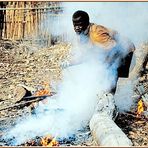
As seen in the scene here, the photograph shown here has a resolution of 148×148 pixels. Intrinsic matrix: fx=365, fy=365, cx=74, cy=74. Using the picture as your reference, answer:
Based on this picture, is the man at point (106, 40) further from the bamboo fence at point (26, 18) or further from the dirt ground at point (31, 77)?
the bamboo fence at point (26, 18)

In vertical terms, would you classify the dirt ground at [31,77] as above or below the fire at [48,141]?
below

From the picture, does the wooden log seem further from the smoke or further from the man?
the man

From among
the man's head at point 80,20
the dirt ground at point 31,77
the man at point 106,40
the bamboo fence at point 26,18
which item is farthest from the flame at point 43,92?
the bamboo fence at point 26,18

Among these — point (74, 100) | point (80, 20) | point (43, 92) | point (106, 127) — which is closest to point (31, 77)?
point (43, 92)

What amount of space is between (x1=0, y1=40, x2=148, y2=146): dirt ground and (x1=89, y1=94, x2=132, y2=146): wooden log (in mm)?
295

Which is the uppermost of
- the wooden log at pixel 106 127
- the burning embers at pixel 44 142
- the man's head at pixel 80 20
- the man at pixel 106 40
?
the man's head at pixel 80 20

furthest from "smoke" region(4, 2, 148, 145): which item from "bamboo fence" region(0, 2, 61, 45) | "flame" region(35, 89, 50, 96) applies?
"bamboo fence" region(0, 2, 61, 45)

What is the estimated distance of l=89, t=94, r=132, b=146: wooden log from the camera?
3842 mm

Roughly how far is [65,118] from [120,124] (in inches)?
32.9

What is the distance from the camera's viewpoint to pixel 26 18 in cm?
1189

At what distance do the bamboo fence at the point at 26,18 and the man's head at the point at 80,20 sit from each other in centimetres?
645

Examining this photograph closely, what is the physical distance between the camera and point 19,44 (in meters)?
11.8

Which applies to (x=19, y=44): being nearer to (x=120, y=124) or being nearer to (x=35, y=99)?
(x=35, y=99)

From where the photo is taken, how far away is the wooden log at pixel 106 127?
384cm
